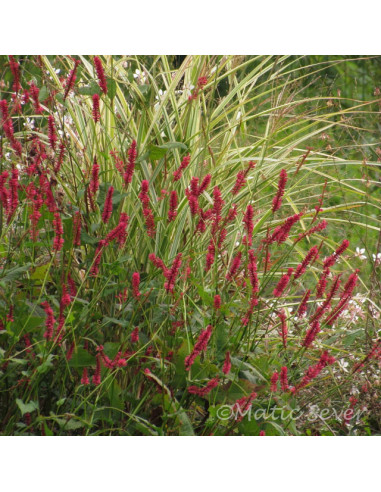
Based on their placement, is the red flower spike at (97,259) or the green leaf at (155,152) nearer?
the red flower spike at (97,259)

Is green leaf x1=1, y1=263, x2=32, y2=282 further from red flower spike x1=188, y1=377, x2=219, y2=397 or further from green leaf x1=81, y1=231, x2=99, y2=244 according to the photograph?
red flower spike x1=188, y1=377, x2=219, y2=397

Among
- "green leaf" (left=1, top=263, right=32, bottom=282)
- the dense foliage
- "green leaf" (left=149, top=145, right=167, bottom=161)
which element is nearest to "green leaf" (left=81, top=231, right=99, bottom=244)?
the dense foliage

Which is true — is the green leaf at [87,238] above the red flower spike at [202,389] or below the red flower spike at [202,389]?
above

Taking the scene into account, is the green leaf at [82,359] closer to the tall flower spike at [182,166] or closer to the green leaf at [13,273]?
the green leaf at [13,273]

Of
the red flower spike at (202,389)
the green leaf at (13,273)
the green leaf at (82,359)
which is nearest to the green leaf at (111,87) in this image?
the green leaf at (13,273)

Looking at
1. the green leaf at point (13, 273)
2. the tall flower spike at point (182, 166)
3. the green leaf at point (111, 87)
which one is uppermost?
the green leaf at point (111, 87)

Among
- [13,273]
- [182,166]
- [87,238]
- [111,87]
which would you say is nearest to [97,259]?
[87,238]

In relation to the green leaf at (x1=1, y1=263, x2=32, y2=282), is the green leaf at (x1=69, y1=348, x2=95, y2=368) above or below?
below

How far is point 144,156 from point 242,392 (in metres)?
0.64

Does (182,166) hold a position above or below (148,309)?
above

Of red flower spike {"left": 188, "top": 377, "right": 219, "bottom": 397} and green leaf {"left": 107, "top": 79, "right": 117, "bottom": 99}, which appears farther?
green leaf {"left": 107, "top": 79, "right": 117, "bottom": 99}

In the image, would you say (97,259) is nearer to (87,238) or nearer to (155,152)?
(87,238)
